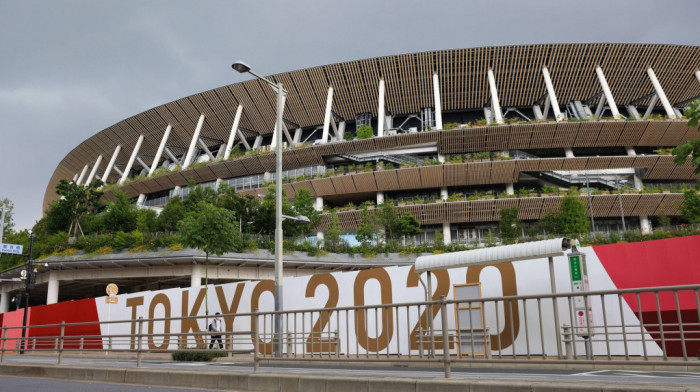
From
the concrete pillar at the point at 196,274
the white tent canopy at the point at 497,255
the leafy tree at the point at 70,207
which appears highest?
the leafy tree at the point at 70,207

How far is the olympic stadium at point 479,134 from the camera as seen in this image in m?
49.3

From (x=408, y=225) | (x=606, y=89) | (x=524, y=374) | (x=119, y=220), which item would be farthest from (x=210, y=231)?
(x=606, y=89)

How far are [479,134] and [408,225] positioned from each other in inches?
443

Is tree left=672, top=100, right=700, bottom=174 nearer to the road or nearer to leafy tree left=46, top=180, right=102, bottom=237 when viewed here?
the road

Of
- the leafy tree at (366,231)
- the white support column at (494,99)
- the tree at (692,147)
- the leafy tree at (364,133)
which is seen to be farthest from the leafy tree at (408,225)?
the tree at (692,147)

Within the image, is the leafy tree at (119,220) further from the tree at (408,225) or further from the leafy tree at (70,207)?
the tree at (408,225)

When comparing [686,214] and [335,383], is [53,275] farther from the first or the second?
[686,214]

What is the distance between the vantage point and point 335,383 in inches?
316

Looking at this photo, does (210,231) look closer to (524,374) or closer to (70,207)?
(524,374)

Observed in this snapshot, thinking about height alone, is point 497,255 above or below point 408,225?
below

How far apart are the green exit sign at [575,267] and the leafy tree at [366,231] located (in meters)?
27.9

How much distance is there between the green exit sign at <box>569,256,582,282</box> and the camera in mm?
13750

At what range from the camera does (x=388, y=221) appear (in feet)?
151

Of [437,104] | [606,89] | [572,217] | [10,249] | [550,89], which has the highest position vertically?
[550,89]
